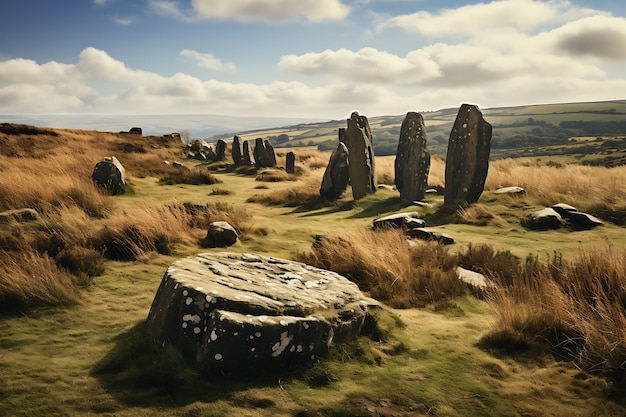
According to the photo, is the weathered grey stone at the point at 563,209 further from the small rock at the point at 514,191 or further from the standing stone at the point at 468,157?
the small rock at the point at 514,191

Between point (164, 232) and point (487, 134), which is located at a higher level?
point (487, 134)

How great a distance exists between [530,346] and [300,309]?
2293mm

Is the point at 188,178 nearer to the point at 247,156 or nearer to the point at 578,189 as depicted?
the point at 247,156

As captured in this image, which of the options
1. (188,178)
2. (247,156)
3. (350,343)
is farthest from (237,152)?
(350,343)

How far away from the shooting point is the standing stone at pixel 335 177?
48.3 ft

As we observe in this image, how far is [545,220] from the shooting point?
10.2 m

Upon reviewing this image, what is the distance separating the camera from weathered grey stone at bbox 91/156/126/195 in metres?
13.3

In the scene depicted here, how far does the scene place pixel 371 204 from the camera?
541 inches

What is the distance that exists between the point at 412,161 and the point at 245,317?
35.8 feet

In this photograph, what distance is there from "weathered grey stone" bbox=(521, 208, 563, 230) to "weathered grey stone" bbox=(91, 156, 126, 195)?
11.5 m

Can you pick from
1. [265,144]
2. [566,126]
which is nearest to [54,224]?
[265,144]

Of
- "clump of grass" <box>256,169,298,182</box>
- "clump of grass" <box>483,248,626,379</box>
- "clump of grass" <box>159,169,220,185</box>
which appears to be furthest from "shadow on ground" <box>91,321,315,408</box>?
"clump of grass" <box>256,169,298,182</box>

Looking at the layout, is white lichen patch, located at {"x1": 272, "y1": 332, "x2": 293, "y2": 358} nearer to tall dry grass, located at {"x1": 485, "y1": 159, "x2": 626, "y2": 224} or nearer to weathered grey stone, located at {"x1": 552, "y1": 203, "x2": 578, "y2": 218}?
weathered grey stone, located at {"x1": 552, "y1": 203, "x2": 578, "y2": 218}

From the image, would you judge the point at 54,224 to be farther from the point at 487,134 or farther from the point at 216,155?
the point at 216,155
